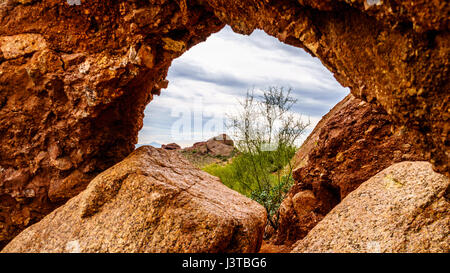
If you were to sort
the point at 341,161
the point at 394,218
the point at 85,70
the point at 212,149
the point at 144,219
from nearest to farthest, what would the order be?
the point at 394,218 → the point at 144,219 → the point at 85,70 → the point at 341,161 → the point at 212,149

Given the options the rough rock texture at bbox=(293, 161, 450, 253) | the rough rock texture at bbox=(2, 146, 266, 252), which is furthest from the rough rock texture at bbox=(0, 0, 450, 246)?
the rough rock texture at bbox=(293, 161, 450, 253)

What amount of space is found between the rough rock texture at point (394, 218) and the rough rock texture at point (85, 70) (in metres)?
1.12

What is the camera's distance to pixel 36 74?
3729 millimetres

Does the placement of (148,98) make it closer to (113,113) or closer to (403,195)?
(113,113)

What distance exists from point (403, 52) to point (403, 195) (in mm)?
1506

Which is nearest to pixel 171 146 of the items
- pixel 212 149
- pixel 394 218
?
pixel 212 149

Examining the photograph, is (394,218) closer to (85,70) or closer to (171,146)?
(85,70)

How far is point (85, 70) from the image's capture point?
144 inches

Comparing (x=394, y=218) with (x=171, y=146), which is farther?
(x=171, y=146)

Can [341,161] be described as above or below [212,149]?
above

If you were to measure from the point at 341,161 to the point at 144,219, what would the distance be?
2.96 meters

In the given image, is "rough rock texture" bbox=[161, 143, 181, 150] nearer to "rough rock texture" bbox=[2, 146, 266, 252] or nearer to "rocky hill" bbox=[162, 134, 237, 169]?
"rocky hill" bbox=[162, 134, 237, 169]

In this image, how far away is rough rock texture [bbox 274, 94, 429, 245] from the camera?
3.97 m

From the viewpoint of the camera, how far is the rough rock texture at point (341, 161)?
3967 millimetres
